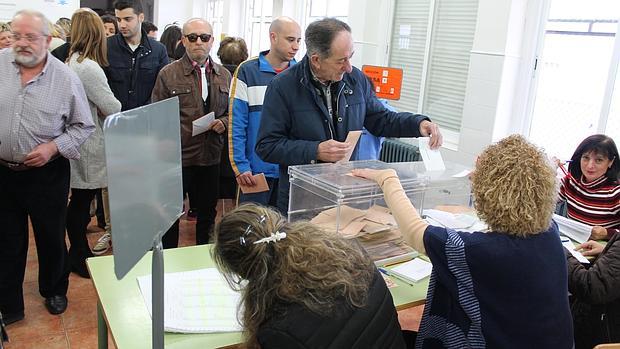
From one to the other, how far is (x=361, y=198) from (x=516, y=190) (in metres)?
0.55

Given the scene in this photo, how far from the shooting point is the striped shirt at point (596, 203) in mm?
2820

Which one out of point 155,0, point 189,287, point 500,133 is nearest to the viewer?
point 189,287

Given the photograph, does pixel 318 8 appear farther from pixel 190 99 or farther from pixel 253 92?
pixel 253 92

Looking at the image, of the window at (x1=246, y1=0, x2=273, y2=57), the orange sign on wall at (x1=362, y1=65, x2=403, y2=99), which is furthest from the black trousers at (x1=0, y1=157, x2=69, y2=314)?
the window at (x1=246, y1=0, x2=273, y2=57)

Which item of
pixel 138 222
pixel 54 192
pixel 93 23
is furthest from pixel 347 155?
pixel 93 23

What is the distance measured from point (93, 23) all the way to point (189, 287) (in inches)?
77.3

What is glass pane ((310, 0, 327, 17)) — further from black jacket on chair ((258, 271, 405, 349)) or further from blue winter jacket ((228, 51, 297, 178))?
black jacket on chair ((258, 271, 405, 349))

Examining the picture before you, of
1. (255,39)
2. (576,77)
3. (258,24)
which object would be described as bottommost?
(576,77)

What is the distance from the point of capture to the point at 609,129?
3.35 meters

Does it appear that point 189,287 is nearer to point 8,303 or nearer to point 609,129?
point 8,303

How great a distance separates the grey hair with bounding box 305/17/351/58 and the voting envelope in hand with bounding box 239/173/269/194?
2.78 feet

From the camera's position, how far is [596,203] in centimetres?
287

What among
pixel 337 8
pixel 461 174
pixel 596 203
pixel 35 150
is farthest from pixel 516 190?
pixel 337 8

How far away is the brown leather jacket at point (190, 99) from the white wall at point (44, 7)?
13.2 feet
